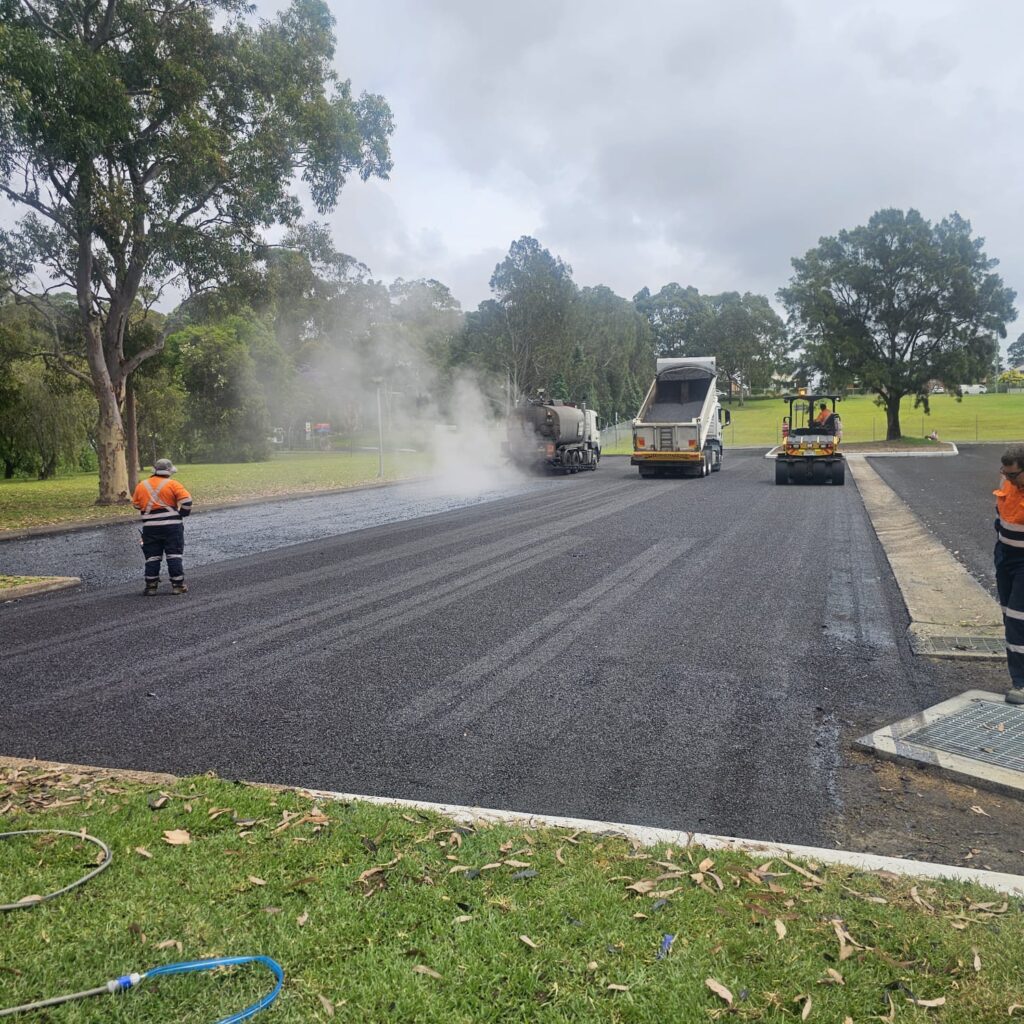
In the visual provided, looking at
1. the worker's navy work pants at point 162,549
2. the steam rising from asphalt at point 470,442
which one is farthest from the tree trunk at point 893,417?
the worker's navy work pants at point 162,549

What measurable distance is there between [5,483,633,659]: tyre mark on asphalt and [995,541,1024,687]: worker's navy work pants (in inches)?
254

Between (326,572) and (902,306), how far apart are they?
43.4 metres

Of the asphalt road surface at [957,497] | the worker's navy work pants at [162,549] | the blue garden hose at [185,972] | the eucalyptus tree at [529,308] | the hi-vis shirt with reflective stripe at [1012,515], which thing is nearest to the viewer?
the blue garden hose at [185,972]

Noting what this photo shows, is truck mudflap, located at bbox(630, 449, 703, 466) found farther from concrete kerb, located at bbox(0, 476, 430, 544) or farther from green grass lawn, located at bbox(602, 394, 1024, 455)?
green grass lawn, located at bbox(602, 394, 1024, 455)

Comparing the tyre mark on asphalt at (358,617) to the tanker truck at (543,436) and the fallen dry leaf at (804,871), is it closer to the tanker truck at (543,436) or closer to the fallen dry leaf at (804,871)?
the fallen dry leaf at (804,871)

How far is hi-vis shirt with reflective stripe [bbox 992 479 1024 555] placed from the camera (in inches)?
215

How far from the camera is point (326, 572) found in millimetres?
10695

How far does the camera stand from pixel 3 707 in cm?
557

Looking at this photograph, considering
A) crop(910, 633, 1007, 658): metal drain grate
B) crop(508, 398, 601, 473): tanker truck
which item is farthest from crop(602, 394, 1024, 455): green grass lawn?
crop(910, 633, 1007, 658): metal drain grate

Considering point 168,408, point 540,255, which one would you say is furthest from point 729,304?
point 168,408

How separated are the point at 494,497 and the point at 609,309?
51636mm

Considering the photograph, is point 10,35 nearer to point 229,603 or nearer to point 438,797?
point 229,603

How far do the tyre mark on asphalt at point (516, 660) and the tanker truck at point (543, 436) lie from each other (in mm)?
19432

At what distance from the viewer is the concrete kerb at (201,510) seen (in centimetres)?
1552
